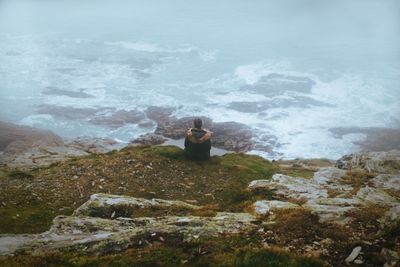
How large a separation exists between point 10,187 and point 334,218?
16554 mm

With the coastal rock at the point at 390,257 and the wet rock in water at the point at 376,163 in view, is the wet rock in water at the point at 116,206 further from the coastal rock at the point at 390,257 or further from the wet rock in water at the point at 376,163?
the wet rock in water at the point at 376,163

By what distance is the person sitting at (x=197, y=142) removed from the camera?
26.2 metres

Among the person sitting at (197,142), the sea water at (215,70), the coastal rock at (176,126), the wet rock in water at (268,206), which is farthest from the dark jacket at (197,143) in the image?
the coastal rock at (176,126)

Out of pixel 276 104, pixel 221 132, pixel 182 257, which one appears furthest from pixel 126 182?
pixel 276 104

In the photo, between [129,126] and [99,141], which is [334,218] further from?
[129,126]

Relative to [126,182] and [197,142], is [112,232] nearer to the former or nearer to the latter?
[126,182]

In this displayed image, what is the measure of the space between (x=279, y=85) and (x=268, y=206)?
68.1m

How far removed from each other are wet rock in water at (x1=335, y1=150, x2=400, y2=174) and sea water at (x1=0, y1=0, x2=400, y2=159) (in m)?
28.0

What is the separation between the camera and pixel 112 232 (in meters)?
14.4

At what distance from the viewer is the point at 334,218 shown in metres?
15.1

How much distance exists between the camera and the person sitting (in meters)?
26.2

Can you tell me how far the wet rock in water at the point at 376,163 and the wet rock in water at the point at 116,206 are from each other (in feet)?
49.0

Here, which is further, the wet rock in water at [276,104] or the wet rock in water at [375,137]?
the wet rock in water at [276,104]

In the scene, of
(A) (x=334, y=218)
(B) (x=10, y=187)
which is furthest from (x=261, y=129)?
(A) (x=334, y=218)
